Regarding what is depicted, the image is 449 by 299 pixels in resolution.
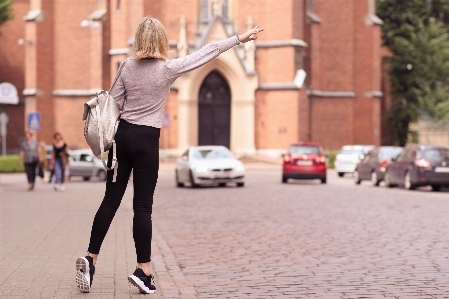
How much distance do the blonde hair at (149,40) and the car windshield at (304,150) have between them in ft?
76.9

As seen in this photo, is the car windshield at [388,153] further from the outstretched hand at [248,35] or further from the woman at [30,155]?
the outstretched hand at [248,35]

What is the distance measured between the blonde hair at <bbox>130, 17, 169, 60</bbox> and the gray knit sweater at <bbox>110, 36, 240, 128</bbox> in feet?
0.35

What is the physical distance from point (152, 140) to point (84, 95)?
43107 millimetres

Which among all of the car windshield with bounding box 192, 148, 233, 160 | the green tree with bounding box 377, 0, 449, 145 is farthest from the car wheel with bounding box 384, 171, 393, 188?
the green tree with bounding box 377, 0, 449, 145

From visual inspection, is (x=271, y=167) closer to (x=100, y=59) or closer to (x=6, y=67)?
(x=100, y=59)

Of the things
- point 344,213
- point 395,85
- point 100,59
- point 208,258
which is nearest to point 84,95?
point 100,59

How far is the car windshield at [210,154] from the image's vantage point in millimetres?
27239

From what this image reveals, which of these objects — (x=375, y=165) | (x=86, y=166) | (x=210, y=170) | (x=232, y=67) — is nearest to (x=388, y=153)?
(x=375, y=165)

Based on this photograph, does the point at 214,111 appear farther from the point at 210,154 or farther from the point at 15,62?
the point at 210,154

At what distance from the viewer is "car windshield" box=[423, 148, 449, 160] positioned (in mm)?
24322

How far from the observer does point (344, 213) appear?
15898 millimetres

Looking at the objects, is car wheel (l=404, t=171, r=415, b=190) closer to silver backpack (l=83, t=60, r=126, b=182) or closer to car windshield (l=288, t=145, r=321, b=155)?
car windshield (l=288, t=145, r=321, b=155)

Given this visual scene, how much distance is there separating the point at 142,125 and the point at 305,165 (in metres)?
23.1

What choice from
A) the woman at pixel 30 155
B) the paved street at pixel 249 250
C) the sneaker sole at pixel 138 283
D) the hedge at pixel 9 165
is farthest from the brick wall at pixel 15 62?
the sneaker sole at pixel 138 283
